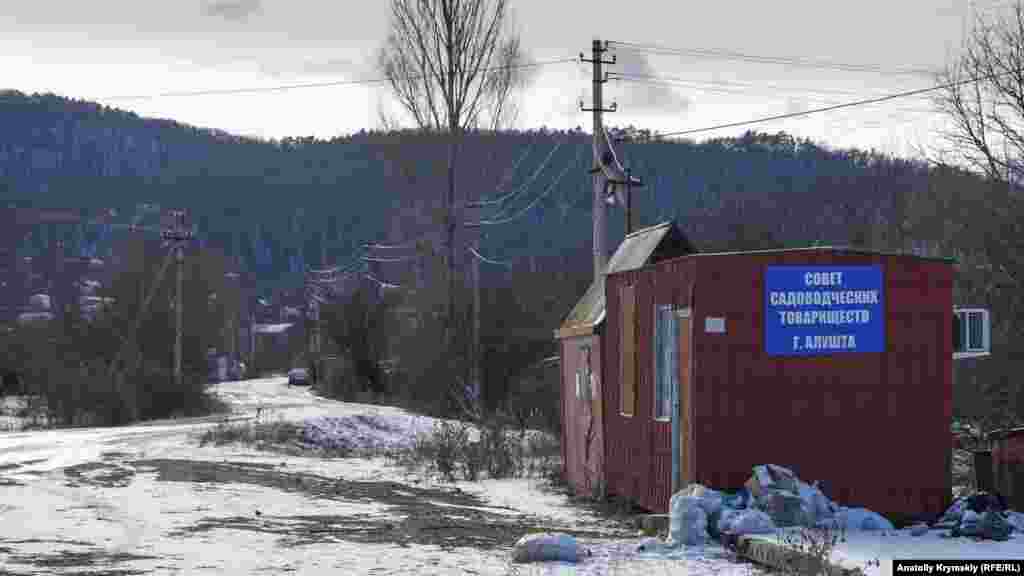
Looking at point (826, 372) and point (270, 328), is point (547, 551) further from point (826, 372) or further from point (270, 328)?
point (270, 328)

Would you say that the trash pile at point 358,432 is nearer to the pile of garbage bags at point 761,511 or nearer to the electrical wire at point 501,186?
the electrical wire at point 501,186

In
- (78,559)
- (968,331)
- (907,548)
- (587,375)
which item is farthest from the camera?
(587,375)

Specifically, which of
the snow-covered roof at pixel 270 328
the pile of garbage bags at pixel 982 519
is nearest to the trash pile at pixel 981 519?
the pile of garbage bags at pixel 982 519

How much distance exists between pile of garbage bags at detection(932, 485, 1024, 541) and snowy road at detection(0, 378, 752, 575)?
2627mm

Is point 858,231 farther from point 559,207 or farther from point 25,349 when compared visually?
point 559,207

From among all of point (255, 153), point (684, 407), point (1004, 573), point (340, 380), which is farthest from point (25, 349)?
point (255, 153)

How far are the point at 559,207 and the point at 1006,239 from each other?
84.0m

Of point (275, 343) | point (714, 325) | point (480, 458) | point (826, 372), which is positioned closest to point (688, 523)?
point (714, 325)

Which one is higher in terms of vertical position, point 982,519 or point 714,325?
point 714,325

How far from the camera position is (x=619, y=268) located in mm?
20812

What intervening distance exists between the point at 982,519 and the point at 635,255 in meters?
7.46

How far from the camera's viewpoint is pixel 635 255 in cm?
2039

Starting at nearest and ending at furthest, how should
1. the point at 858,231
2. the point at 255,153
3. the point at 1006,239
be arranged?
the point at 1006,239
the point at 858,231
the point at 255,153

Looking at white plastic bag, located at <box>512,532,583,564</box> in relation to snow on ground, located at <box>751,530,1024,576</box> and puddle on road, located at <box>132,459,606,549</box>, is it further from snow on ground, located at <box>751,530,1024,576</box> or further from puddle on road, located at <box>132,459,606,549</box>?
snow on ground, located at <box>751,530,1024,576</box>
